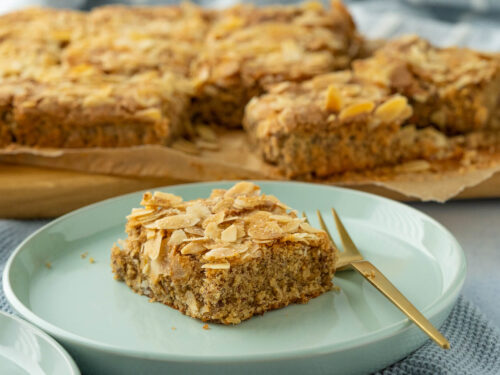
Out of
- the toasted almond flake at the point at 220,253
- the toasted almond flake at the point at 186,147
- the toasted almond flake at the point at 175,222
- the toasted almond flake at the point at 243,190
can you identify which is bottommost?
the toasted almond flake at the point at 186,147

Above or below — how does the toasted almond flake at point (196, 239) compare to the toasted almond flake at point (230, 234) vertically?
below

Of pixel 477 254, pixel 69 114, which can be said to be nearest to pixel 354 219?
pixel 477 254

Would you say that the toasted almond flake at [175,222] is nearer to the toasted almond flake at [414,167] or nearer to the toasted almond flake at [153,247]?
the toasted almond flake at [153,247]

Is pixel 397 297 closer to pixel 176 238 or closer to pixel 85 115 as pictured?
pixel 176 238

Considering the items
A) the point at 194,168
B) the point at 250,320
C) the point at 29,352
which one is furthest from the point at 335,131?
the point at 29,352

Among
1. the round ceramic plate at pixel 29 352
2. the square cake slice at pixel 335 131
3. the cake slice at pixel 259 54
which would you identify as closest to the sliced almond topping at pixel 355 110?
the square cake slice at pixel 335 131

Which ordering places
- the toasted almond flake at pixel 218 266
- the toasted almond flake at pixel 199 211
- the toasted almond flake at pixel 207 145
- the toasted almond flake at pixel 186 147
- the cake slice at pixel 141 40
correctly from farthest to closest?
the cake slice at pixel 141 40, the toasted almond flake at pixel 207 145, the toasted almond flake at pixel 186 147, the toasted almond flake at pixel 199 211, the toasted almond flake at pixel 218 266

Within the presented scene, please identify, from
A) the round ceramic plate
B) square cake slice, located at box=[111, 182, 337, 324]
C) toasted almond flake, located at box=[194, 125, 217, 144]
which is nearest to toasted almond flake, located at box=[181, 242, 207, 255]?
square cake slice, located at box=[111, 182, 337, 324]
